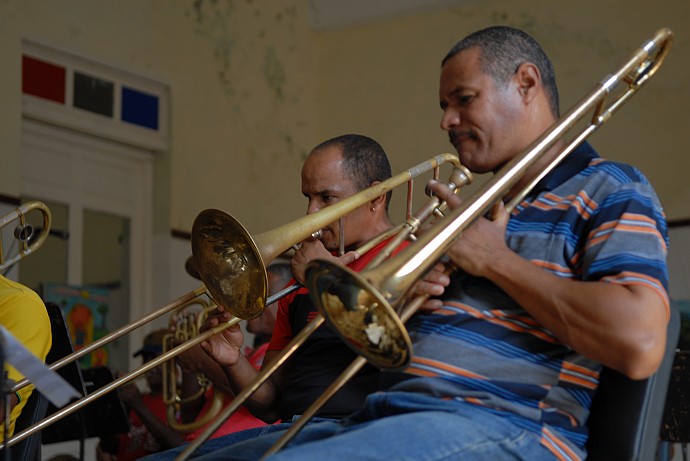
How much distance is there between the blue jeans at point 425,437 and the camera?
1446mm

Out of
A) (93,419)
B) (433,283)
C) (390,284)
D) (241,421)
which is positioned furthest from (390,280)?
(93,419)

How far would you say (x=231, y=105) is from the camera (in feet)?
21.7

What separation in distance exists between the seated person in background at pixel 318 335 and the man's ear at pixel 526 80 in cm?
55

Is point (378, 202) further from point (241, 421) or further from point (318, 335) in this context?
point (241, 421)

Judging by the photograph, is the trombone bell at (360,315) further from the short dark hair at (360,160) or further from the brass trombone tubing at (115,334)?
the short dark hair at (360,160)

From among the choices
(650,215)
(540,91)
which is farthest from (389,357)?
(540,91)

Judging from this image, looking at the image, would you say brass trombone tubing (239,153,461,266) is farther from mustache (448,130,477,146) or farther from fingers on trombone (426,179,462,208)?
fingers on trombone (426,179,462,208)

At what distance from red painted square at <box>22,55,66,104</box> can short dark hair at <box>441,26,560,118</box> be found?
4.02 m

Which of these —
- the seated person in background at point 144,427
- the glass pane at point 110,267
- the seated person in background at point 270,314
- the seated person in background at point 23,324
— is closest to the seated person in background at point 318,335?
the seated person in background at point 23,324

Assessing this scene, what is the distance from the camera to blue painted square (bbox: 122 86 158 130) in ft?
19.7

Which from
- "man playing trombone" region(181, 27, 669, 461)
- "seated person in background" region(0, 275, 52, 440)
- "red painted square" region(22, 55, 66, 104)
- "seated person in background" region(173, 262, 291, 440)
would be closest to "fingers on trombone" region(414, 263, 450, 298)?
"man playing trombone" region(181, 27, 669, 461)

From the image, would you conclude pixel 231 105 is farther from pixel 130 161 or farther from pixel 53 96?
pixel 53 96

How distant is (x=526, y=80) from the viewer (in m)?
1.95

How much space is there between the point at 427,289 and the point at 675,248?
15.3 ft
